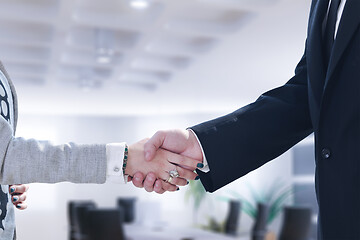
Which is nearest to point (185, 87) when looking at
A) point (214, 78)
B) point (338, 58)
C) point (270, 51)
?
point (214, 78)

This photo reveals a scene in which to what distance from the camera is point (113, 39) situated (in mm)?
4531

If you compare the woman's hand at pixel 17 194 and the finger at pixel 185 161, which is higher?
the finger at pixel 185 161

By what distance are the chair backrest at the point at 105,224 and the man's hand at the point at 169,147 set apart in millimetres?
2994

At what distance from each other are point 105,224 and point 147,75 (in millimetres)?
2476

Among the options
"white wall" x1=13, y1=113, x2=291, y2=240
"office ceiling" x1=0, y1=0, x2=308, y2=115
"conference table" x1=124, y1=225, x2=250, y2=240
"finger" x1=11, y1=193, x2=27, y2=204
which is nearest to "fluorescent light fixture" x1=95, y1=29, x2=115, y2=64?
"office ceiling" x1=0, y1=0, x2=308, y2=115

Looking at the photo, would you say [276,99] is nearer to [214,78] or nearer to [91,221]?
[91,221]

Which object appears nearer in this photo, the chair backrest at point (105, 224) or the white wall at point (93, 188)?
the chair backrest at point (105, 224)

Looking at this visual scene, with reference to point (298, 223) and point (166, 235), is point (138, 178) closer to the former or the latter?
point (166, 235)

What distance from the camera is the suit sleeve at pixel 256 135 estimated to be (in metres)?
1.43

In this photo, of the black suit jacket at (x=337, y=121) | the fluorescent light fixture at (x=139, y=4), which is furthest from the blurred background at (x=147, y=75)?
the black suit jacket at (x=337, y=121)

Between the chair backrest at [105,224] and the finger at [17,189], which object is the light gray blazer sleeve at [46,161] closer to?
the finger at [17,189]

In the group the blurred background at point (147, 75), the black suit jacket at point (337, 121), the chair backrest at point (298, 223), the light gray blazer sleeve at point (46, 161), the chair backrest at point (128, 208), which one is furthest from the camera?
the chair backrest at point (128, 208)

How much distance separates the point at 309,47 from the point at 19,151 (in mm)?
813

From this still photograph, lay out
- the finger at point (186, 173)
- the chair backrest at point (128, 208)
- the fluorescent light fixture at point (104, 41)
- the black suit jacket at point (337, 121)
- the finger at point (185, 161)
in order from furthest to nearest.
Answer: the chair backrest at point (128, 208)
the fluorescent light fixture at point (104, 41)
the finger at point (186, 173)
the finger at point (185, 161)
the black suit jacket at point (337, 121)
